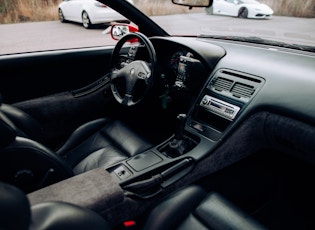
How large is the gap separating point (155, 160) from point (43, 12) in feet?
11.5

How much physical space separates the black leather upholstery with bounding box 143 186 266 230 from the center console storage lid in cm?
21

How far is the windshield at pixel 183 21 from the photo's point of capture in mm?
2352

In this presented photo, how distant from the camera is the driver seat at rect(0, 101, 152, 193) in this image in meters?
1.34

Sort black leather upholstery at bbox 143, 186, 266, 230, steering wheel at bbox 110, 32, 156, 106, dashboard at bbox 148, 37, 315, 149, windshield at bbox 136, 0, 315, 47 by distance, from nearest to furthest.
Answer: black leather upholstery at bbox 143, 186, 266, 230, dashboard at bbox 148, 37, 315, 149, steering wheel at bbox 110, 32, 156, 106, windshield at bbox 136, 0, 315, 47

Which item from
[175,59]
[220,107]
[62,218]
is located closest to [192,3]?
[175,59]

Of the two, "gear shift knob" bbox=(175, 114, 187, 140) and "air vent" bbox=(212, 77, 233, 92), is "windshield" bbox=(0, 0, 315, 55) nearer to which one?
"air vent" bbox=(212, 77, 233, 92)

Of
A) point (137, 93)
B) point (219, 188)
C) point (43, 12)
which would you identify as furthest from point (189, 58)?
point (43, 12)

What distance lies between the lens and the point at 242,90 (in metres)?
1.78

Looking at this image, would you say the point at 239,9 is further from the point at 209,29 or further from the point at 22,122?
the point at 22,122

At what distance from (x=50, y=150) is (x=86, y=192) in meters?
0.32

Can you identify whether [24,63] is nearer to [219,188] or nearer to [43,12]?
[219,188]

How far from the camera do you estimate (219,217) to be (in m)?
1.46

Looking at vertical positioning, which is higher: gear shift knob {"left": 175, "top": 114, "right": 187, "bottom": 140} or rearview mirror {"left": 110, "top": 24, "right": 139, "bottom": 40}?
rearview mirror {"left": 110, "top": 24, "right": 139, "bottom": 40}

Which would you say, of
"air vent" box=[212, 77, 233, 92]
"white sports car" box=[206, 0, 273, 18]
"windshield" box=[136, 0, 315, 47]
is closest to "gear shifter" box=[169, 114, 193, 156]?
"air vent" box=[212, 77, 233, 92]
